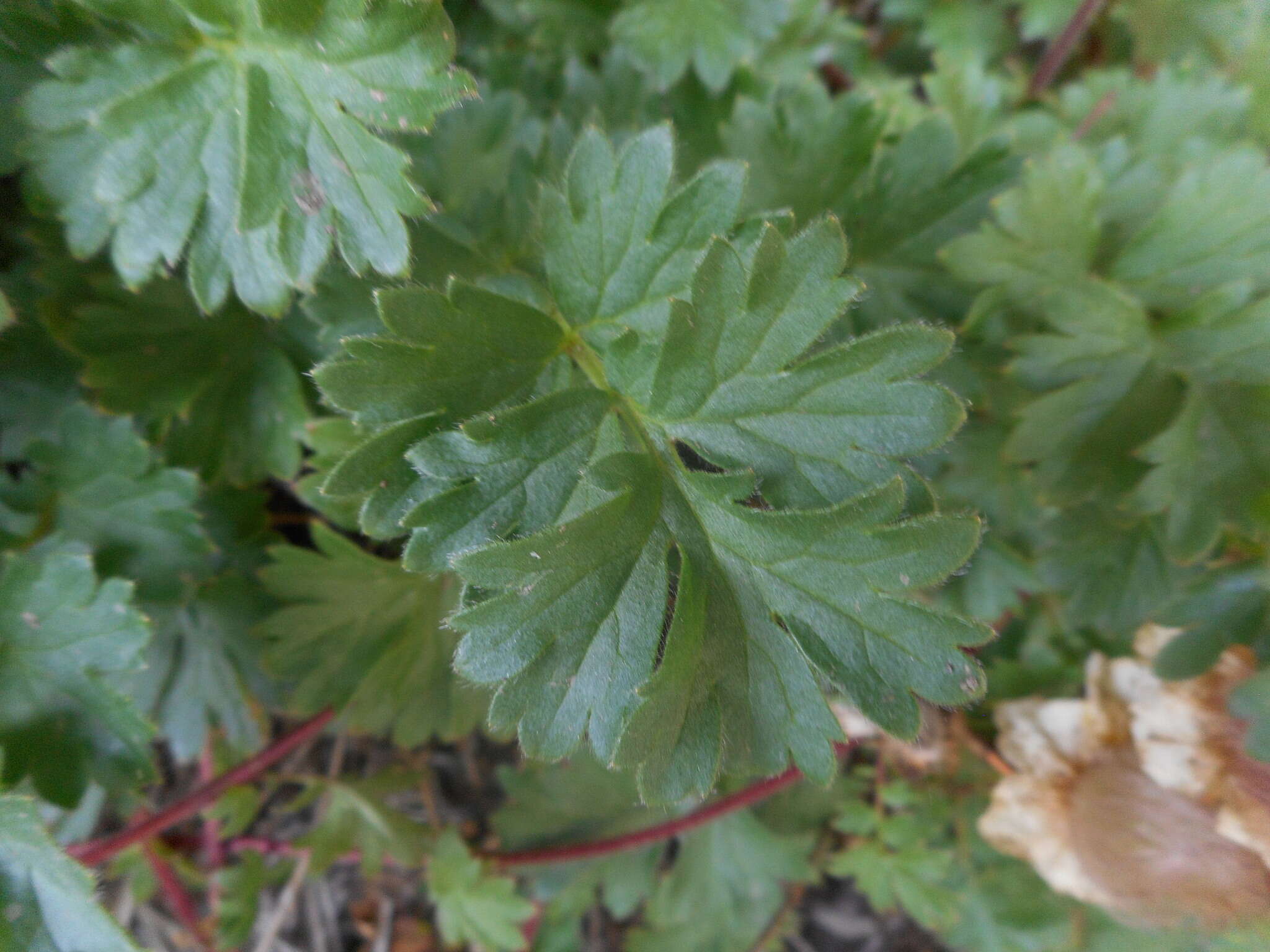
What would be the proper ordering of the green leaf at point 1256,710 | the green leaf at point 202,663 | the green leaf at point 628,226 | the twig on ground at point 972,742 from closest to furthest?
the green leaf at point 628,226, the green leaf at point 1256,710, the green leaf at point 202,663, the twig on ground at point 972,742

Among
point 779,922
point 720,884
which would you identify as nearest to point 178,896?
point 720,884

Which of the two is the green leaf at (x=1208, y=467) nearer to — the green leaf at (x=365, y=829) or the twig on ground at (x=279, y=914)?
the green leaf at (x=365, y=829)

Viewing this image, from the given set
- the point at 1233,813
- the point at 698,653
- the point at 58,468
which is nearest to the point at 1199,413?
the point at 1233,813

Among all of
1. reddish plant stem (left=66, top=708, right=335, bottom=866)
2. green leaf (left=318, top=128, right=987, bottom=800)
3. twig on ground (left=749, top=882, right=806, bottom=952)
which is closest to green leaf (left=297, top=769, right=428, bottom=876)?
reddish plant stem (left=66, top=708, right=335, bottom=866)

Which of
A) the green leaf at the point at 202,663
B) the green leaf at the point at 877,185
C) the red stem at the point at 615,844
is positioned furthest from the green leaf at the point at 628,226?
the red stem at the point at 615,844

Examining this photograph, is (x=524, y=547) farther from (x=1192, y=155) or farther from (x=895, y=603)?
(x=1192, y=155)

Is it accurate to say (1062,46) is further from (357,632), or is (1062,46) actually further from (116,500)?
(116,500)
